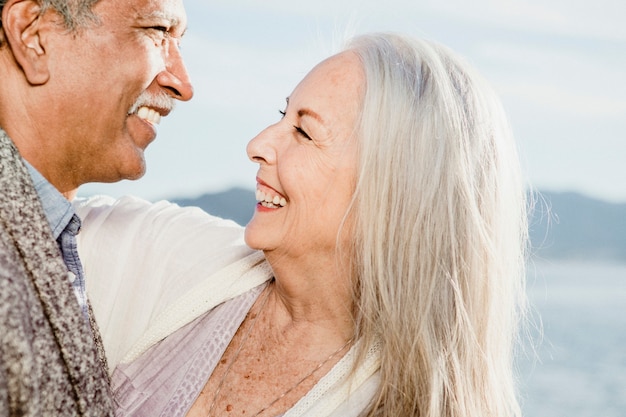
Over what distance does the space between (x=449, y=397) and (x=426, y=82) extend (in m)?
0.71

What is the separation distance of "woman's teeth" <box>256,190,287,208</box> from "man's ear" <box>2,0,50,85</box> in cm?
54

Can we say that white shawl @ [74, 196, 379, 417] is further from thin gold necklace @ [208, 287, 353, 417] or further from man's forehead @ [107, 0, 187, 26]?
man's forehead @ [107, 0, 187, 26]

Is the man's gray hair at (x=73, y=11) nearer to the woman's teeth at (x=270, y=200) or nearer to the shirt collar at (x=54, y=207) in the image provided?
the shirt collar at (x=54, y=207)

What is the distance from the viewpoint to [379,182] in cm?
196

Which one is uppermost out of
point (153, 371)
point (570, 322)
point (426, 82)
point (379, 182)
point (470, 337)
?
point (426, 82)

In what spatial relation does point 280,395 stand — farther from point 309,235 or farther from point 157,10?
point 157,10

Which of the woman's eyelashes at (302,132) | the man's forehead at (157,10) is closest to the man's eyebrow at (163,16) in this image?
the man's forehead at (157,10)

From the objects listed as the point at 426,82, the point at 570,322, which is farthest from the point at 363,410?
the point at 570,322

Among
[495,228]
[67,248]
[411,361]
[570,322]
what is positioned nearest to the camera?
[67,248]

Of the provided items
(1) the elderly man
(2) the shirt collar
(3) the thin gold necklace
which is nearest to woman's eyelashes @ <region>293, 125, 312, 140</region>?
(1) the elderly man

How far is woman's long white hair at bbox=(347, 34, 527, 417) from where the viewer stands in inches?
76.7

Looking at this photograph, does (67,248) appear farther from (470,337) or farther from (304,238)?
(470,337)

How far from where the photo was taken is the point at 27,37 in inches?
70.5

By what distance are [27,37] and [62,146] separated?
0.24 m
